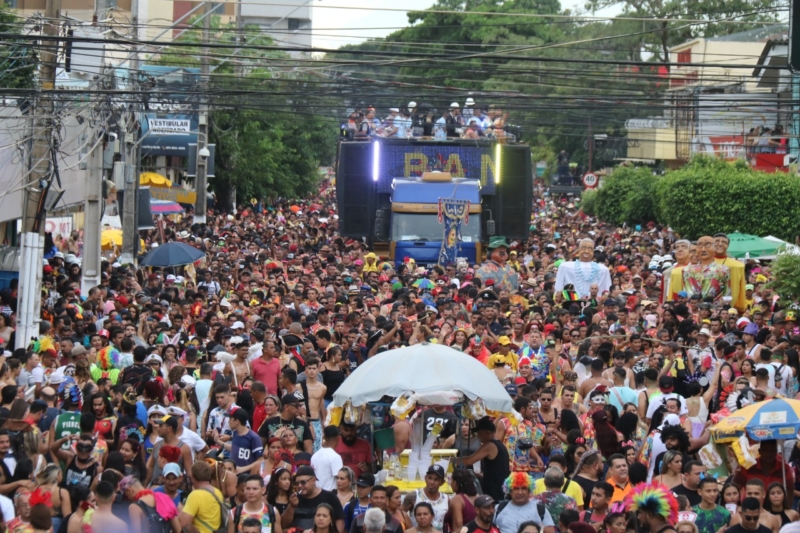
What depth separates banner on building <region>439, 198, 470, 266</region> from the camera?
95.7 ft

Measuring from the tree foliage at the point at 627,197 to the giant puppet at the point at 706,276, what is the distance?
26560 mm

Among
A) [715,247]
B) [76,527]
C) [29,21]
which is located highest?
[29,21]

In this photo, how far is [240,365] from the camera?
45.8 feet

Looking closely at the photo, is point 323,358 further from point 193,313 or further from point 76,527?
point 76,527

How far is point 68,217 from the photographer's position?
33.2 metres

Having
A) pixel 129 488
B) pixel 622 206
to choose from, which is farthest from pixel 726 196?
pixel 129 488

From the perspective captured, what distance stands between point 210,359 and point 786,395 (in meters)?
6.33

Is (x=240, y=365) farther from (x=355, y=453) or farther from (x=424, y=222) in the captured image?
(x=424, y=222)

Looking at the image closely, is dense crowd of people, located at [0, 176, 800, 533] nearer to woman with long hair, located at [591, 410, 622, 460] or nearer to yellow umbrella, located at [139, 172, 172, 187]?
woman with long hair, located at [591, 410, 622, 460]

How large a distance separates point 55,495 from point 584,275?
13.3m

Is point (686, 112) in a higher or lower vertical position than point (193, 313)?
higher

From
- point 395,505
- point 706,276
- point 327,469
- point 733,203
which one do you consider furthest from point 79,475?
point 733,203

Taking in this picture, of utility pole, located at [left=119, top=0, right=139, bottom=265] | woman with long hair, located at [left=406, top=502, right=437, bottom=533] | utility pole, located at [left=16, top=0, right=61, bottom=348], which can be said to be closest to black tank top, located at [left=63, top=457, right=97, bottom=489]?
woman with long hair, located at [left=406, top=502, right=437, bottom=533]

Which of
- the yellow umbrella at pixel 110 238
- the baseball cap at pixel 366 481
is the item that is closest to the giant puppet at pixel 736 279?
the baseball cap at pixel 366 481
